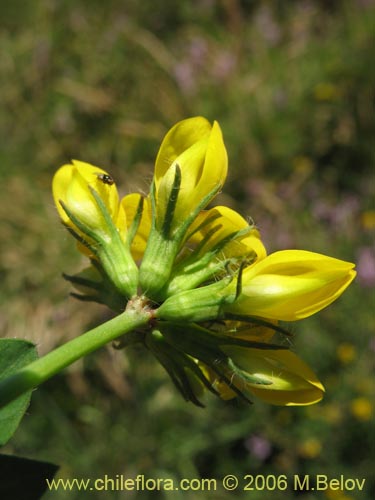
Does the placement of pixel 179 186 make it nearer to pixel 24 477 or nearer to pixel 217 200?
pixel 24 477

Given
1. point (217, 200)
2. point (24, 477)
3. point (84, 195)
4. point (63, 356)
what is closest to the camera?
point (63, 356)

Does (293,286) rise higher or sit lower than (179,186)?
lower

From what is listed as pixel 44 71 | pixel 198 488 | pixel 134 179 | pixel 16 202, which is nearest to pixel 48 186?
pixel 16 202

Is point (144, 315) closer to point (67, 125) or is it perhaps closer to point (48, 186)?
point (48, 186)

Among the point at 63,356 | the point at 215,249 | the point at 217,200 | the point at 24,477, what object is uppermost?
the point at 217,200

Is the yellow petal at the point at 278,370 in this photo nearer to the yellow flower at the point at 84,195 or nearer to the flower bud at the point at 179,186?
the flower bud at the point at 179,186

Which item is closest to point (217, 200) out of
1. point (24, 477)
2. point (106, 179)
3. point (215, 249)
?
point (106, 179)
